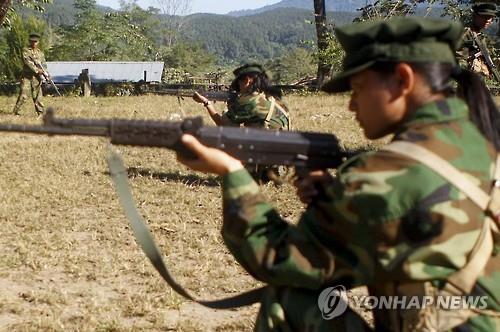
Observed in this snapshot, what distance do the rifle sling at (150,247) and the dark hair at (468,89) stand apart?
3.49ft

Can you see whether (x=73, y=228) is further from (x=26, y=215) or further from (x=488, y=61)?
(x=488, y=61)

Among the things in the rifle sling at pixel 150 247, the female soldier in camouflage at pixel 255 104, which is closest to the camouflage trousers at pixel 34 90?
the female soldier in camouflage at pixel 255 104

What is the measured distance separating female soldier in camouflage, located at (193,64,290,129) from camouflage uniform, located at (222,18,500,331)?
4.80 metres

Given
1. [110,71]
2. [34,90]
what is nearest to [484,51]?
[34,90]

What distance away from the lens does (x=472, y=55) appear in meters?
9.14

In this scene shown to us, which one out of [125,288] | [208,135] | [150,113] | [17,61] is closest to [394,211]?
[208,135]

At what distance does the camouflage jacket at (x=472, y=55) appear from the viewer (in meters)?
8.69

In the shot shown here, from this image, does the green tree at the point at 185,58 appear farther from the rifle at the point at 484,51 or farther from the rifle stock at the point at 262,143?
the rifle stock at the point at 262,143

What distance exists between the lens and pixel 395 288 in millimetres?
1767

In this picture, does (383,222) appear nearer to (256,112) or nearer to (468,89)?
(468,89)

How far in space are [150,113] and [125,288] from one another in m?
11.7

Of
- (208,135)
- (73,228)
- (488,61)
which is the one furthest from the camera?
(488,61)

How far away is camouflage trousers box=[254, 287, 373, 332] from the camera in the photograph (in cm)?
197

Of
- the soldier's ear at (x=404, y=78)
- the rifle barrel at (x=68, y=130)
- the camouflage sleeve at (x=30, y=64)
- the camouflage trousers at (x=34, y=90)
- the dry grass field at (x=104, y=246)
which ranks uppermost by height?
the soldier's ear at (x=404, y=78)
